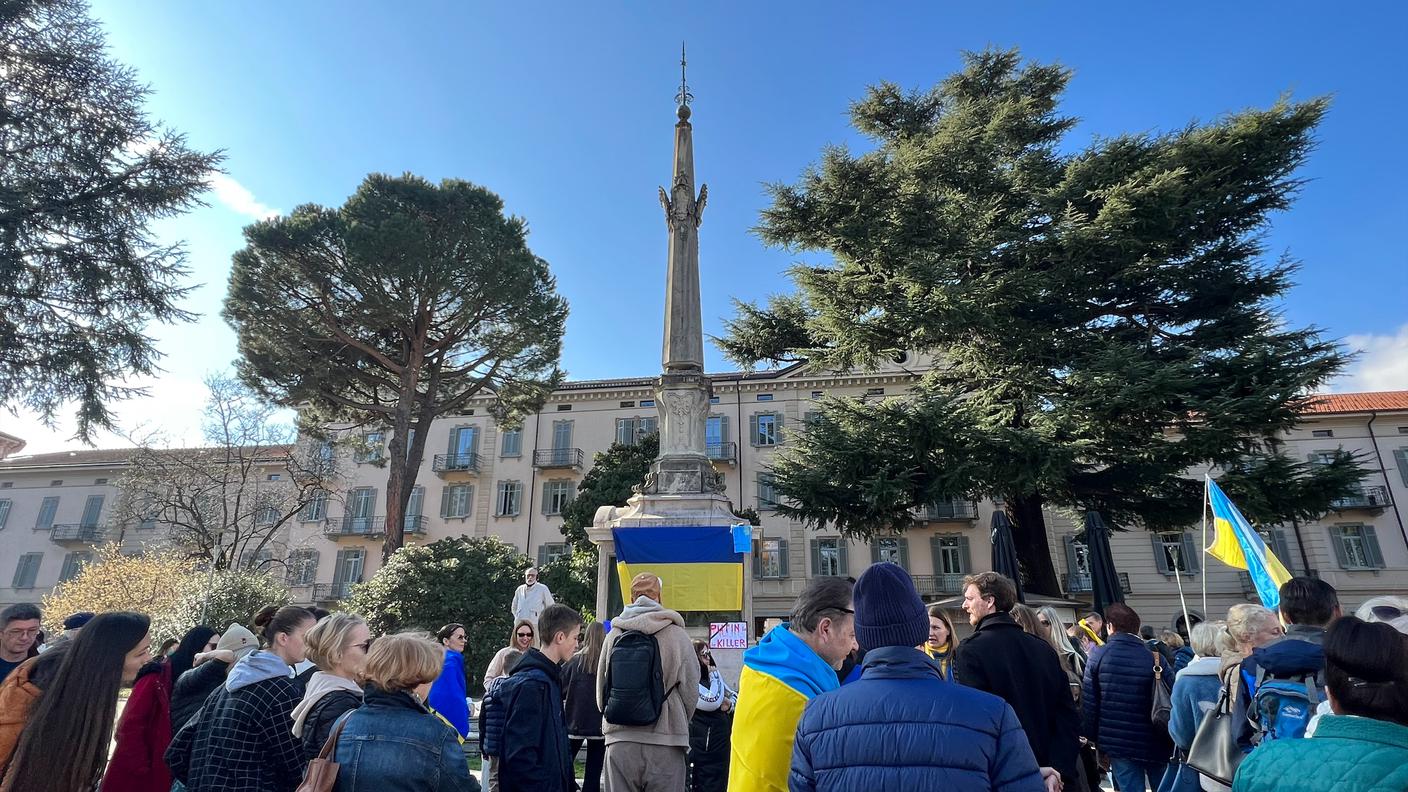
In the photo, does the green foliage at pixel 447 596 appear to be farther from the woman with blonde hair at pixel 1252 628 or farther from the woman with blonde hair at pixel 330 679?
the woman with blonde hair at pixel 1252 628

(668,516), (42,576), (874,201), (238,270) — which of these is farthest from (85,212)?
(42,576)

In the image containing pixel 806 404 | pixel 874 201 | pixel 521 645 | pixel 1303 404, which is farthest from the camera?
pixel 806 404

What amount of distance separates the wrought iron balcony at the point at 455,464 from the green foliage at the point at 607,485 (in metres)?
9.50

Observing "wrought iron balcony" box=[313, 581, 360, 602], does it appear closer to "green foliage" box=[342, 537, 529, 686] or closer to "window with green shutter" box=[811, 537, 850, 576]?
"green foliage" box=[342, 537, 529, 686]

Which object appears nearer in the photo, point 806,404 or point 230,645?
point 230,645

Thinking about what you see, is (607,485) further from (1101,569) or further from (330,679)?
(330,679)

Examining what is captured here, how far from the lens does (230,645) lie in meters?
3.81

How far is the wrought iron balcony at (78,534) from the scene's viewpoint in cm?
3394

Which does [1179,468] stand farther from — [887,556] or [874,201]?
[887,556]

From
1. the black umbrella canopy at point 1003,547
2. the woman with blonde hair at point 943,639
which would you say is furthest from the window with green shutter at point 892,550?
the woman with blonde hair at point 943,639

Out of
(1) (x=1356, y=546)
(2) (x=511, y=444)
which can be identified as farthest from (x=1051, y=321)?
(2) (x=511, y=444)

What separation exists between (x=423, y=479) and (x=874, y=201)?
24118 millimetres

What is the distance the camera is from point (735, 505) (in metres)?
29.4

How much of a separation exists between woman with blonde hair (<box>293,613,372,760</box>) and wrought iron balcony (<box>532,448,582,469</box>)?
93.9 feet
